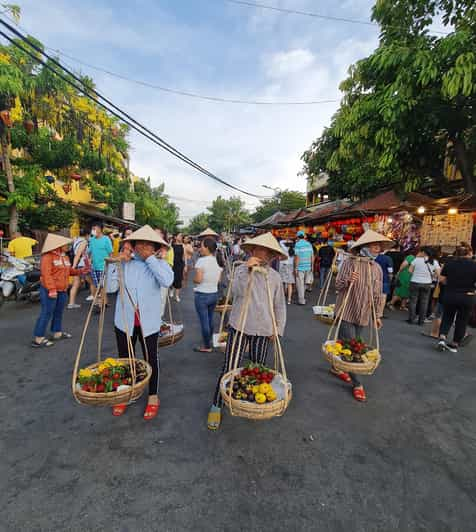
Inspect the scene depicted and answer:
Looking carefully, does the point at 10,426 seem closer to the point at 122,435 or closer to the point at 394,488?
the point at 122,435

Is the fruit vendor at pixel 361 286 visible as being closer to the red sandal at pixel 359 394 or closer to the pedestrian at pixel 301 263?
the red sandal at pixel 359 394

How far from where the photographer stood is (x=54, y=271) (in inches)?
148

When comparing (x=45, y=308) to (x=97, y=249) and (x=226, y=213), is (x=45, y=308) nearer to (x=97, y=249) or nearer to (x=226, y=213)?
(x=97, y=249)

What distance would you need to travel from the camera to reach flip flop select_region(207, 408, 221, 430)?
226 centimetres

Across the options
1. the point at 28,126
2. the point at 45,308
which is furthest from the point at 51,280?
the point at 28,126

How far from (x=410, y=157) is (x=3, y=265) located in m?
10.3

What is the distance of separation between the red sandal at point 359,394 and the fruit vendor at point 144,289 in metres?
2.09

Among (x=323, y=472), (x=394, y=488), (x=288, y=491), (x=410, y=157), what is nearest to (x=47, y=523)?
(x=288, y=491)

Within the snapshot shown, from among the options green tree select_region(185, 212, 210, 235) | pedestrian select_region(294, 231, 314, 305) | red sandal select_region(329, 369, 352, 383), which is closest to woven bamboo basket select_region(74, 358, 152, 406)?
red sandal select_region(329, 369, 352, 383)

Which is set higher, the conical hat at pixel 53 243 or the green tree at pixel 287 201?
the green tree at pixel 287 201

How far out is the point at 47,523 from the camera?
1.47m

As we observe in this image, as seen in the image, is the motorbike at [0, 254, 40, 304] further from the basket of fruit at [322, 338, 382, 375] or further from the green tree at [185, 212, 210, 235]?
the green tree at [185, 212, 210, 235]

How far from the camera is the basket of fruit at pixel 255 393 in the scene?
1719 millimetres

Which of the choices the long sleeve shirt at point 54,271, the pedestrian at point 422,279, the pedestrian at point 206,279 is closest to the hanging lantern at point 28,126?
the long sleeve shirt at point 54,271
